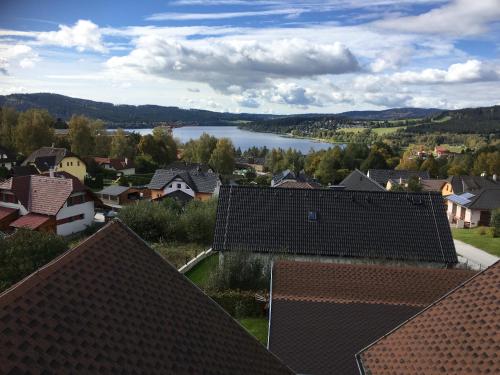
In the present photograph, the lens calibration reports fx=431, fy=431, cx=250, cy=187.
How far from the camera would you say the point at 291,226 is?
21812 mm

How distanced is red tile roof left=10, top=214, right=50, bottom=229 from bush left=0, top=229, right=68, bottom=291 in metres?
16.7

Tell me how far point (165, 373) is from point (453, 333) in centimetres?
453

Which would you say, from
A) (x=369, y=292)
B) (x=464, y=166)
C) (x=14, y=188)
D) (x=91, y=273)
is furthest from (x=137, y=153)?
(x=91, y=273)

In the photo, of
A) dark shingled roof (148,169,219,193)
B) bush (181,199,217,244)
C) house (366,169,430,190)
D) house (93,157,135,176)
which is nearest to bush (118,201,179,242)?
bush (181,199,217,244)

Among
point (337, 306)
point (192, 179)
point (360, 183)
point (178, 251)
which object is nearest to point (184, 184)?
point (192, 179)

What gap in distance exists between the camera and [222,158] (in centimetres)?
8356

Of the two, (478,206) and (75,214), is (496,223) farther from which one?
(75,214)

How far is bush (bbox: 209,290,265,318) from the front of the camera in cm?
A: 1730

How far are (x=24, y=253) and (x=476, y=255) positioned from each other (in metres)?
29.1

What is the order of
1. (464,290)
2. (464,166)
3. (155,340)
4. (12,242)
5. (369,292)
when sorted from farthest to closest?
1. (464,166)
2. (12,242)
3. (369,292)
4. (464,290)
5. (155,340)

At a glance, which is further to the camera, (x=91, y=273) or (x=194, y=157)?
(x=194, y=157)

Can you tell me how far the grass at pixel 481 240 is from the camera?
108ft

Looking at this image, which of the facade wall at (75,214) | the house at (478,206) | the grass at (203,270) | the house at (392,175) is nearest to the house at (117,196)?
the facade wall at (75,214)

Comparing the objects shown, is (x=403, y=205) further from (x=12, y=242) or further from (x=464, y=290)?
(x=12, y=242)
